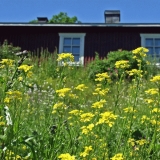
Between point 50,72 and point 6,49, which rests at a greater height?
point 6,49

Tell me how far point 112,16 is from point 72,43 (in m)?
3.28

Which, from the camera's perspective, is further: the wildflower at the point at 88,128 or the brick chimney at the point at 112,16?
the brick chimney at the point at 112,16

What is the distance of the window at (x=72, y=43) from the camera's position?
15.1 metres

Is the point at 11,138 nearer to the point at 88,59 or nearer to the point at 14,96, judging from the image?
the point at 14,96

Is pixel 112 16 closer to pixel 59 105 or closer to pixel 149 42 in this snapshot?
pixel 149 42

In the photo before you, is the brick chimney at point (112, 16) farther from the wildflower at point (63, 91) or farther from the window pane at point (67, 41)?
the wildflower at point (63, 91)

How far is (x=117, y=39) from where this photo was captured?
50.2 feet

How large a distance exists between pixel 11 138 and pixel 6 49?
406 inches

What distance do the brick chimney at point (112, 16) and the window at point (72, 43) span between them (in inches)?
101

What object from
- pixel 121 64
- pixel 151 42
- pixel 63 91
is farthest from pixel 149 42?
pixel 63 91

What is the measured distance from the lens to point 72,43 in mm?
15328

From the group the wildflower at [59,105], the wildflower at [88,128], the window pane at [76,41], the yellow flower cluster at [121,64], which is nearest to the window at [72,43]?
the window pane at [76,41]

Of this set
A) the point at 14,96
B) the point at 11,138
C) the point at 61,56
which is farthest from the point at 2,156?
the point at 61,56

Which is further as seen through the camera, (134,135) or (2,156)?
(134,135)
